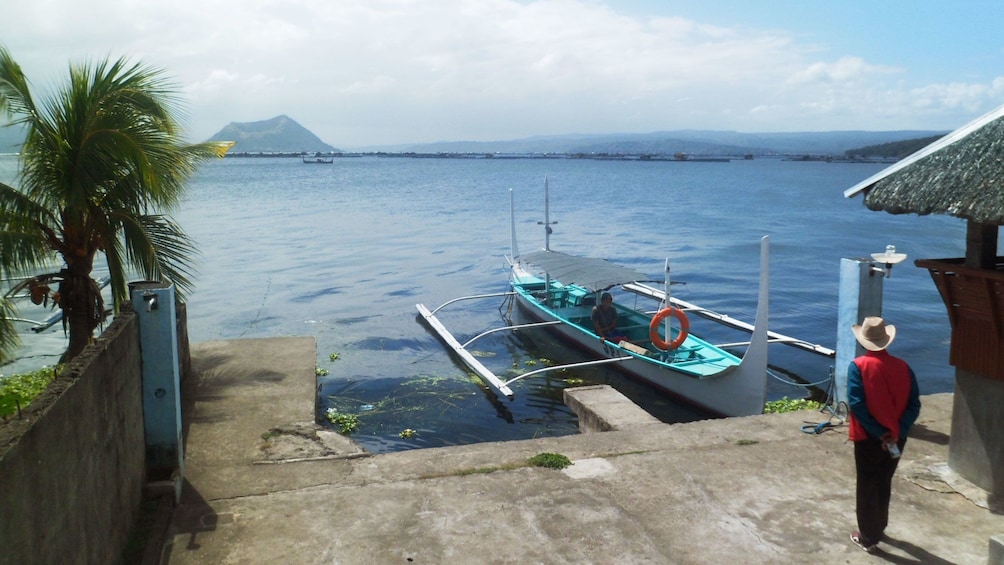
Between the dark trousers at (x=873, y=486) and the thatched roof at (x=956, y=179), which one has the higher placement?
the thatched roof at (x=956, y=179)

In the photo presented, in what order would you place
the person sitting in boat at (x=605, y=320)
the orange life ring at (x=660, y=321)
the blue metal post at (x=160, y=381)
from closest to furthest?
the blue metal post at (x=160, y=381) → the orange life ring at (x=660, y=321) → the person sitting in boat at (x=605, y=320)

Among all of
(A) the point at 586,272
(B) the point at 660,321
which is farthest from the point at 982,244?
(A) the point at 586,272

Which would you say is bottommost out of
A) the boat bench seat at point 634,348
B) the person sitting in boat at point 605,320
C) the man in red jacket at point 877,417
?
the boat bench seat at point 634,348

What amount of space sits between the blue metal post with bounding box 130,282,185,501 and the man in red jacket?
5192 mm

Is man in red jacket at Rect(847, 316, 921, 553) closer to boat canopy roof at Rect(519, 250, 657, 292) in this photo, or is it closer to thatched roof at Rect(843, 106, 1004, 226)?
thatched roof at Rect(843, 106, 1004, 226)

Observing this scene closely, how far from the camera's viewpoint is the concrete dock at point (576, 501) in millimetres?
5355

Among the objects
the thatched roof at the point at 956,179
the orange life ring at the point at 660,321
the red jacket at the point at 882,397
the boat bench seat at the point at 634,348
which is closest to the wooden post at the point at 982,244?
the thatched roof at the point at 956,179

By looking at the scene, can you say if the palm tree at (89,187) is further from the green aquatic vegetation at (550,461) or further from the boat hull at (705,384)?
the boat hull at (705,384)

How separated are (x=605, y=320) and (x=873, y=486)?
10.6 m

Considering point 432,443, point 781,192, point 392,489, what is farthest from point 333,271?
point 781,192

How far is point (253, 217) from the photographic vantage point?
54312mm

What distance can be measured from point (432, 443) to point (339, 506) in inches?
262

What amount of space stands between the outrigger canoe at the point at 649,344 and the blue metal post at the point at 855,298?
2807 millimetres

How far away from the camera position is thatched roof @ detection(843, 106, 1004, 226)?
5547mm
